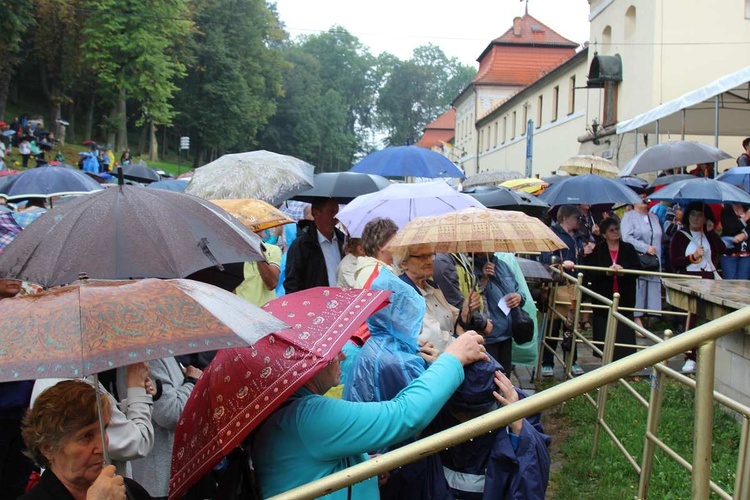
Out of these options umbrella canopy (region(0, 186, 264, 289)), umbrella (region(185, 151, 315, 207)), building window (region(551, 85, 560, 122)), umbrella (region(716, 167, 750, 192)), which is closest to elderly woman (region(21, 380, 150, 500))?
umbrella canopy (region(0, 186, 264, 289))

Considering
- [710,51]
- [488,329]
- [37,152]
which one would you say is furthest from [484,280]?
[37,152]

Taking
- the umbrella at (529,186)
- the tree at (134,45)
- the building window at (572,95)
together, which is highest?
→ the tree at (134,45)

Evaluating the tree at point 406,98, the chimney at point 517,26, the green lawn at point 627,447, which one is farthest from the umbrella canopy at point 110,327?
the tree at point 406,98

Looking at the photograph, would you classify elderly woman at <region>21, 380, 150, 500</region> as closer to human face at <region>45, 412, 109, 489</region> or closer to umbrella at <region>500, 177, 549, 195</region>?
human face at <region>45, 412, 109, 489</region>

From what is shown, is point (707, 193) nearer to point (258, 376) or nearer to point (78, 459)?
point (258, 376)

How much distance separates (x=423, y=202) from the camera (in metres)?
6.59

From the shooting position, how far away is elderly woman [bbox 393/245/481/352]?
12.8 feet

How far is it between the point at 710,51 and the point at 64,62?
38.0 m

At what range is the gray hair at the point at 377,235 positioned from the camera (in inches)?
181

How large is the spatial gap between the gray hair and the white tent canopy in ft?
28.7

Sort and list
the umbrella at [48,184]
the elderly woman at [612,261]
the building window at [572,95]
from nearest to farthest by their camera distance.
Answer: the elderly woman at [612,261] < the umbrella at [48,184] < the building window at [572,95]

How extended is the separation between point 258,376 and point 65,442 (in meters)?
0.67

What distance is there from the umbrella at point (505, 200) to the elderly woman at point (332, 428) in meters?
6.15

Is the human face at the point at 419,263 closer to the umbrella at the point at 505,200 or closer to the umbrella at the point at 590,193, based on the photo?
the umbrella at the point at 505,200
